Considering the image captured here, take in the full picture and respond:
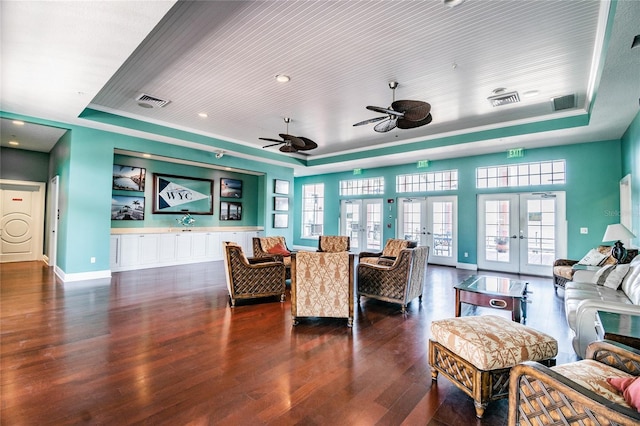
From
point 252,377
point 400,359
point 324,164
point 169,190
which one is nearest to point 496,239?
point 324,164

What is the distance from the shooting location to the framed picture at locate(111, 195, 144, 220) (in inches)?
281

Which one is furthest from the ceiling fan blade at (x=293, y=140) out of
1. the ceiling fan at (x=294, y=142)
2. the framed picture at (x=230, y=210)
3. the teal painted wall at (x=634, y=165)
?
the teal painted wall at (x=634, y=165)

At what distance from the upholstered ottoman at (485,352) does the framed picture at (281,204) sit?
7.83 metres

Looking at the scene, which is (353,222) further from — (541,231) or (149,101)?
(149,101)

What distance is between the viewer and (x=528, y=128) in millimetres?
5926

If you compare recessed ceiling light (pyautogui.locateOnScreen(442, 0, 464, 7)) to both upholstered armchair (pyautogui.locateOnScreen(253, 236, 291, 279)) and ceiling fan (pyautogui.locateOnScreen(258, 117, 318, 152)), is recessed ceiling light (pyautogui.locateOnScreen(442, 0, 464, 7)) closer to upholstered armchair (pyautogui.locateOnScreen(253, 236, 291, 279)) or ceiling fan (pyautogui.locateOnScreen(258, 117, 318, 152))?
ceiling fan (pyautogui.locateOnScreen(258, 117, 318, 152))

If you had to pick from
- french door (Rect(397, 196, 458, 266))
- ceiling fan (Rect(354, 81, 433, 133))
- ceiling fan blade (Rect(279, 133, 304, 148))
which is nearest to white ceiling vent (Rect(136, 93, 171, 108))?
ceiling fan blade (Rect(279, 133, 304, 148))

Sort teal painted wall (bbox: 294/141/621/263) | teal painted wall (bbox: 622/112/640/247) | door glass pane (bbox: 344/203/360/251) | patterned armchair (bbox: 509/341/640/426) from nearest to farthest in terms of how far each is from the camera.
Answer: patterned armchair (bbox: 509/341/640/426), teal painted wall (bbox: 622/112/640/247), teal painted wall (bbox: 294/141/621/263), door glass pane (bbox: 344/203/360/251)

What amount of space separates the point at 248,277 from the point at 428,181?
635cm

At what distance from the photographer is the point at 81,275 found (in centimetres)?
569

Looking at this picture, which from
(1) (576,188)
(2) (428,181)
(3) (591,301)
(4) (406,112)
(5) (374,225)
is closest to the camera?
(3) (591,301)

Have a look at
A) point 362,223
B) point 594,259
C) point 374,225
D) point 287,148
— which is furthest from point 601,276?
point 362,223

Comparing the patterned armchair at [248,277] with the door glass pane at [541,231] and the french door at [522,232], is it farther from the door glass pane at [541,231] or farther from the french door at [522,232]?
the door glass pane at [541,231]

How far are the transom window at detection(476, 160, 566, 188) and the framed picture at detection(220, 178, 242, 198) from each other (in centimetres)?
700
